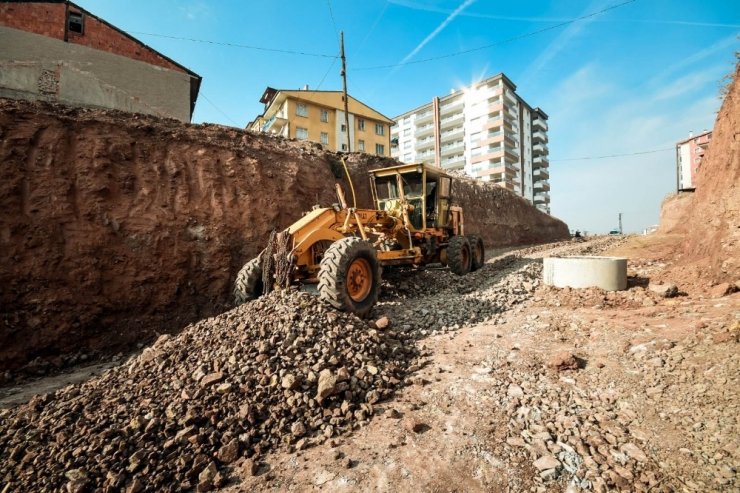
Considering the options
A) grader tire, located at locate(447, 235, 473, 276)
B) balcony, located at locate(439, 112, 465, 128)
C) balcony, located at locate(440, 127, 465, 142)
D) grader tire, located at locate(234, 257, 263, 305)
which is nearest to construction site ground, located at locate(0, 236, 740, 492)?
grader tire, located at locate(234, 257, 263, 305)

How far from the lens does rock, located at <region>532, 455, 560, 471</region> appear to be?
2.40 meters

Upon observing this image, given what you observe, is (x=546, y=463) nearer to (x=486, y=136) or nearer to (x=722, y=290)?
(x=722, y=290)

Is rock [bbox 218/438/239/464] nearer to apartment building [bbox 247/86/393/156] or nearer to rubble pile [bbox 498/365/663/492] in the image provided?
rubble pile [bbox 498/365/663/492]

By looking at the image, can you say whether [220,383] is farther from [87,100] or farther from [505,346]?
[87,100]

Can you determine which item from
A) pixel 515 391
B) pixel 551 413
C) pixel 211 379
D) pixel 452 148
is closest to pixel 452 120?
pixel 452 148

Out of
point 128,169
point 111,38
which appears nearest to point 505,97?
point 111,38

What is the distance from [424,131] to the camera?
55688 mm

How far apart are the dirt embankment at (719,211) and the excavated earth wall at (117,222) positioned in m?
9.17

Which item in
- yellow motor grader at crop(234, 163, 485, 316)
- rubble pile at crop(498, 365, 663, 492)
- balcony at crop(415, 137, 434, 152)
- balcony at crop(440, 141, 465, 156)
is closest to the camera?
rubble pile at crop(498, 365, 663, 492)

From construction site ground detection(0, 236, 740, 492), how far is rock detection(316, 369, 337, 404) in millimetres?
403

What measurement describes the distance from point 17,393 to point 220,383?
11.8 ft

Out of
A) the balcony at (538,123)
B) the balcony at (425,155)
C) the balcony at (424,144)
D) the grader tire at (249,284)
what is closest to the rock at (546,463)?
the grader tire at (249,284)

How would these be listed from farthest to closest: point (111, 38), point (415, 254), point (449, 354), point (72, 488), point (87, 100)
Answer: point (111, 38)
point (87, 100)
point (415, 254)
point (449, 354)
point (72, 488)

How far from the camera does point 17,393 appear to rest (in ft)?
15.1
